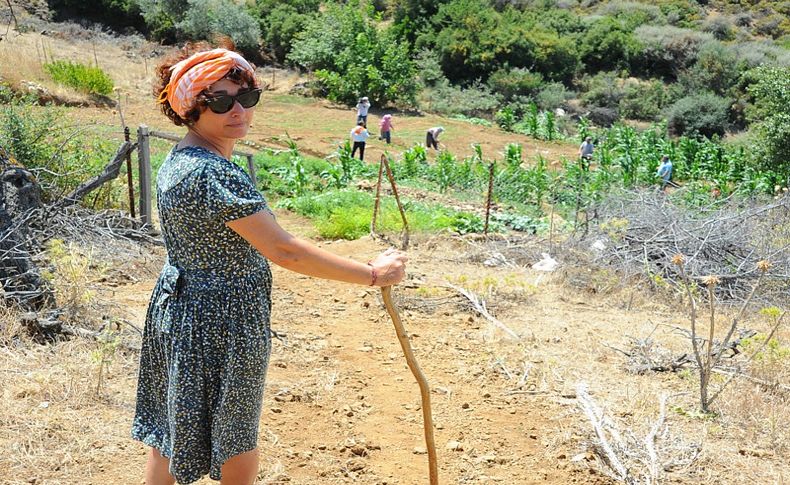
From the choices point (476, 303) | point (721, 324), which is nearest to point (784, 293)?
point (721, 324)

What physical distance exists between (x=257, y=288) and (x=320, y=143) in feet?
50.5

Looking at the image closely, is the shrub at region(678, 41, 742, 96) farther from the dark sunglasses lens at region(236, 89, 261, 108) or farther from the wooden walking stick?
the dark sunglasses lens at region(236, 89, 261, 108)

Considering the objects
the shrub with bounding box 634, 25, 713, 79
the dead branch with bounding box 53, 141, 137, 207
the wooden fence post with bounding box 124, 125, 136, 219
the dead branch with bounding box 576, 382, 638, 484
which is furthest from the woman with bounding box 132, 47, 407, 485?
the shrub with bounding box 634, 25, 713, 79

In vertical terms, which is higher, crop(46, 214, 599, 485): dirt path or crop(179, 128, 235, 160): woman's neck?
crop(179, 128, 235, 160): woman's neck

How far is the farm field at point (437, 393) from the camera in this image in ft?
11.3

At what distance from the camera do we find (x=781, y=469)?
11.9 feet

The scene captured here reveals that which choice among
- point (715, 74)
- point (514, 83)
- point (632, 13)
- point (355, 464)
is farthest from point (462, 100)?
point (355, 464)

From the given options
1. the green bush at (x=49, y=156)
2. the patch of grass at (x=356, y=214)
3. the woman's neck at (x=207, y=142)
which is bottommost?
the patch of grass at (x=356, y=214)

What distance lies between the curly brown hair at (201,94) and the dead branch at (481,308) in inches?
134

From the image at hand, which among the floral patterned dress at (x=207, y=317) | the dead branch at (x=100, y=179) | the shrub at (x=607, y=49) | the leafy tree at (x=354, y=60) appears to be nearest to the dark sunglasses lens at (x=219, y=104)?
the floral patterned dress at (x=207, y=317)

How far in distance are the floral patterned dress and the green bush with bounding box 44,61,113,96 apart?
56.8ft

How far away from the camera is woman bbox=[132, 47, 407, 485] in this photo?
203cm

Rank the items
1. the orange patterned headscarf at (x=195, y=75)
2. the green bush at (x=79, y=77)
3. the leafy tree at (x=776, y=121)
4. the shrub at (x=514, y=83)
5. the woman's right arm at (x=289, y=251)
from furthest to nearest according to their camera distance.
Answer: the shrub at (x=514, y=83) → the green bush at (x=79, y=77) → the leafy tree at (x=776, y=121) → the orange patterned headscarf at (x=195, y=75) → the woman's right arm at (x=289, y=251)

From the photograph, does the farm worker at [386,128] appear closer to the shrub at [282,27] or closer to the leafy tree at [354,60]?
the leafy tree at [354,60]
